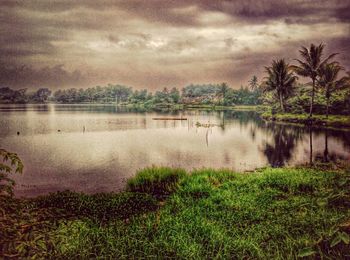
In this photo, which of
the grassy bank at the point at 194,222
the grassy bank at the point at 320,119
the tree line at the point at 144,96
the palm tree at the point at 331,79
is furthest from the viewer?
the tree line at the point at 144,96

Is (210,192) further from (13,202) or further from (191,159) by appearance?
(191,159)

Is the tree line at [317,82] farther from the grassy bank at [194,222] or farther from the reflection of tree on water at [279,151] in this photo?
the grassy bank at [194,222]

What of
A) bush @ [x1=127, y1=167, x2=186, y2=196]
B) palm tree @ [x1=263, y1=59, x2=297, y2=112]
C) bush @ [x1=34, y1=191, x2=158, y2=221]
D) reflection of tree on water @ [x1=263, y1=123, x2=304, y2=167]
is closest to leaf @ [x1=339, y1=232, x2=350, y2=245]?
bush @ [x1=34, y1=191, x2=158, y2=221]

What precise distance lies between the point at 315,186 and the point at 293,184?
0.58 m

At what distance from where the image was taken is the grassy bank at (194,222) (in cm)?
265

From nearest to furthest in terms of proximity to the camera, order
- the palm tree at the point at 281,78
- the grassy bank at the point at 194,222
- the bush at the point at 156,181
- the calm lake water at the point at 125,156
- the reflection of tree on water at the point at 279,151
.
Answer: the grassy bank at the point at 194,222
the bush at the point at 156,181
the calm lake water at the point at 125,156
the reflection of tree on water at the point at 279,151
the palm tree at the point at 281,78

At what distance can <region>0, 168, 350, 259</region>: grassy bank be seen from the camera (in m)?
2.65

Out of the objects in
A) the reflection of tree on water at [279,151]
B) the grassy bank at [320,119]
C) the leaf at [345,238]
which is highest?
the leaf at [345,238]

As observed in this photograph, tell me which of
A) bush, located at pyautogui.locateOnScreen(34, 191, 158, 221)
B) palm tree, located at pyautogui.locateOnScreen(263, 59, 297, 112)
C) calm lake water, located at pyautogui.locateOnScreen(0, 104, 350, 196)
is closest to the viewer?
bush, located at pyautogui.locateOnScreen(34, 191, 158, 221)

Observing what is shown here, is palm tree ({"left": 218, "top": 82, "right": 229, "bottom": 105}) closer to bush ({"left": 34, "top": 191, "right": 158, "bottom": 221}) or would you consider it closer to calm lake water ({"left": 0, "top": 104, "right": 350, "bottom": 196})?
calm lake water ({"left": 0, "top": 104, "right": 350, "bottom": 196})

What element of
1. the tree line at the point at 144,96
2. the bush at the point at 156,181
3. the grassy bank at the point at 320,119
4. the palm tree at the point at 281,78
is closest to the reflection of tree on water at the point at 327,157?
the bush at the point at 156,181

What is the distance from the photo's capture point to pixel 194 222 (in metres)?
5.35

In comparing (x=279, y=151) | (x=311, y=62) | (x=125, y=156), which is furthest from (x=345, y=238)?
(x=311, y=62)

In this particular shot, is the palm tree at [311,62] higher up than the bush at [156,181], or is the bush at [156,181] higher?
the palm tree at [311,62]
